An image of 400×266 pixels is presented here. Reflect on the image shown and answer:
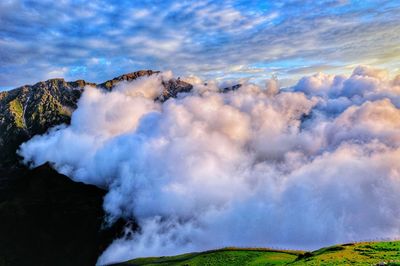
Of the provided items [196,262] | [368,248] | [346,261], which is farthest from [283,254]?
[346,261]

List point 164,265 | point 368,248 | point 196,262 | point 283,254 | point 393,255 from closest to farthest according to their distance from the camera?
point 393,255
point 368,248
point 283,254
point 196,262
point 164,265

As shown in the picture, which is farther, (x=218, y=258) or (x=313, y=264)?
(x=218, y=258)

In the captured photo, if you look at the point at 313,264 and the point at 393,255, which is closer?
the point at 393,255

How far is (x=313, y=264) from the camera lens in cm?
9019

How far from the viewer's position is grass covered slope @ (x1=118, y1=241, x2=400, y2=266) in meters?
84.3

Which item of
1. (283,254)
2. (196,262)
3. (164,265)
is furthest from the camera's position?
(164,265)

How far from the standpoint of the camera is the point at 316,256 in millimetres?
109625

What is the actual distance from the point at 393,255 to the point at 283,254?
8163 centimetres

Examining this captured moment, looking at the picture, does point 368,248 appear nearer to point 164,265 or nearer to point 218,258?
point 218,258

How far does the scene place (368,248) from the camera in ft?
325

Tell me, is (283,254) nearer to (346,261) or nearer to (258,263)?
(258,263)

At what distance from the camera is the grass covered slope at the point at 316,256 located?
277 feet

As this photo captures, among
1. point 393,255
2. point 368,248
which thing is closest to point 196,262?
A: point 368,248

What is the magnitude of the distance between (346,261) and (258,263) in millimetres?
58988
